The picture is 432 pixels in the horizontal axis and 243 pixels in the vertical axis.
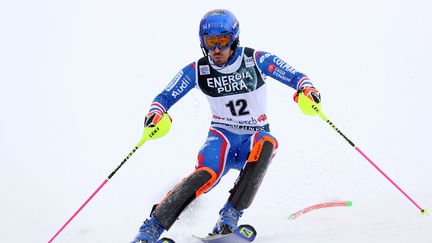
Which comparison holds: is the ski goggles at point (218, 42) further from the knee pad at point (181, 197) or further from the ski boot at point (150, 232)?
the ski boot at point (150, 232)

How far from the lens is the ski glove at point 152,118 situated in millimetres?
5010

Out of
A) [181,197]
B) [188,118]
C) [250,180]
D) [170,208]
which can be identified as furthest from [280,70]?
[188,118]

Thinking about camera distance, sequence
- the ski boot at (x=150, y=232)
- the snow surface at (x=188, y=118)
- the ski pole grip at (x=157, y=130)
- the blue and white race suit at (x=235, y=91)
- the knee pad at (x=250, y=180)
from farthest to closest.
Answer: the snow surface at (x=188, y=118) < the blue and white race suit at (x=235, y=91) < the ski pole grip at (x=157, y=130) < the knee pad at (x=250, y=180) < the ski boot at (x=150, y=232)

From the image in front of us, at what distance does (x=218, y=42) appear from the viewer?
202 inches

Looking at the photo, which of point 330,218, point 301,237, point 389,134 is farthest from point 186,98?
point 301,237

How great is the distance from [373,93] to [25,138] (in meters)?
8.40

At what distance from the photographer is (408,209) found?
550 cm

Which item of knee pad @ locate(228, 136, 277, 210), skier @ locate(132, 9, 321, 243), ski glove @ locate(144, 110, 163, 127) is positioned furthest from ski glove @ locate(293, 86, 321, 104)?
ski glove @ locate(144, 110, 163, 127)

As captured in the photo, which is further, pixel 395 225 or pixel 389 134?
pixel 389 134

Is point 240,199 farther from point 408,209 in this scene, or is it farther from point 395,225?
point 408,209

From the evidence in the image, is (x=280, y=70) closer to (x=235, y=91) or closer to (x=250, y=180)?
(x=235, y=91)

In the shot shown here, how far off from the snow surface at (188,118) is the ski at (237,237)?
227 mm

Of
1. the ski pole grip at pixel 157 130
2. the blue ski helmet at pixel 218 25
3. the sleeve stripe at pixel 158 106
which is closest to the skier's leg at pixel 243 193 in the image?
the ski pole grip at pixel 157 130

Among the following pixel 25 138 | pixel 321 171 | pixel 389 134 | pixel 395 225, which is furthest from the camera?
pixel 25 138
